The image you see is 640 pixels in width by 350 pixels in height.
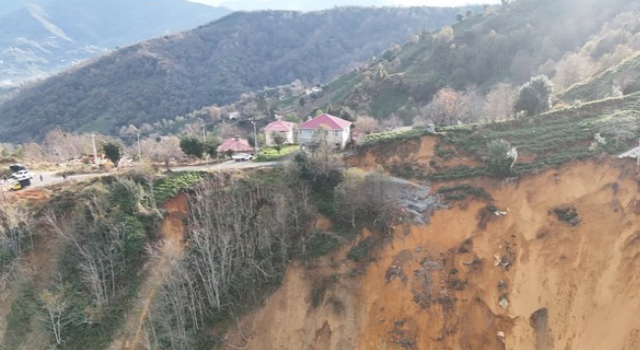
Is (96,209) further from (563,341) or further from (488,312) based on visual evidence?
(563,341)

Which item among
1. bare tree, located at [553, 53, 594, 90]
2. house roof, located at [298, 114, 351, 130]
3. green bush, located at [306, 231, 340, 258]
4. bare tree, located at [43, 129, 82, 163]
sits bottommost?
green bush, located at [306, 231, 340, 258]

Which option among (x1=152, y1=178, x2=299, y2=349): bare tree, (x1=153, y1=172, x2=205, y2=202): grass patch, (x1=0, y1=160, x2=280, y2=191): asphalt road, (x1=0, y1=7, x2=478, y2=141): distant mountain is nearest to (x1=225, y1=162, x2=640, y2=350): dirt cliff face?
(x1=152, y1=178, x2=299, y2=349): bare tree

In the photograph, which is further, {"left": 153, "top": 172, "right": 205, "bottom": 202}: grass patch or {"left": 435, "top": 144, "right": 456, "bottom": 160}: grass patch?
{"left": 435, "top": 144, "right": 456, "bottom": 160}: grass patch

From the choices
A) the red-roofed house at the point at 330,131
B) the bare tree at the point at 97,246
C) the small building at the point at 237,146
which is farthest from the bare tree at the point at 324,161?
the small building at the point at 237,146

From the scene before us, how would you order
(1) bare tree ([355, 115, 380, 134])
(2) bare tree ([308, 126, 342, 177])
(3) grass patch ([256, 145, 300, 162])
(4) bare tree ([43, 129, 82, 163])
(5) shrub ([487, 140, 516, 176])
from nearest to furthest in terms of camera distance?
(5) shrub ([487, 140, 516, 176])
(2) bare tree ([308, 126, 342, 177])
(3) grass patch ([256, 145, 300, 162])
(1) bare tree ([355, 115, 380, 134])
(4) bare tree ([43, 129, 82, 163])

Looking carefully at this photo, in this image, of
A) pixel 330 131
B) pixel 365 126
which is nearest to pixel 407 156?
pixel 330 131

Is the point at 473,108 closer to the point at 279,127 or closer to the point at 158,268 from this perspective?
the point at 279,127

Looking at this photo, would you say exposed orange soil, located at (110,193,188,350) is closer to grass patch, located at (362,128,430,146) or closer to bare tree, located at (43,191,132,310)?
bare tree, located at (43,191,132,310)
